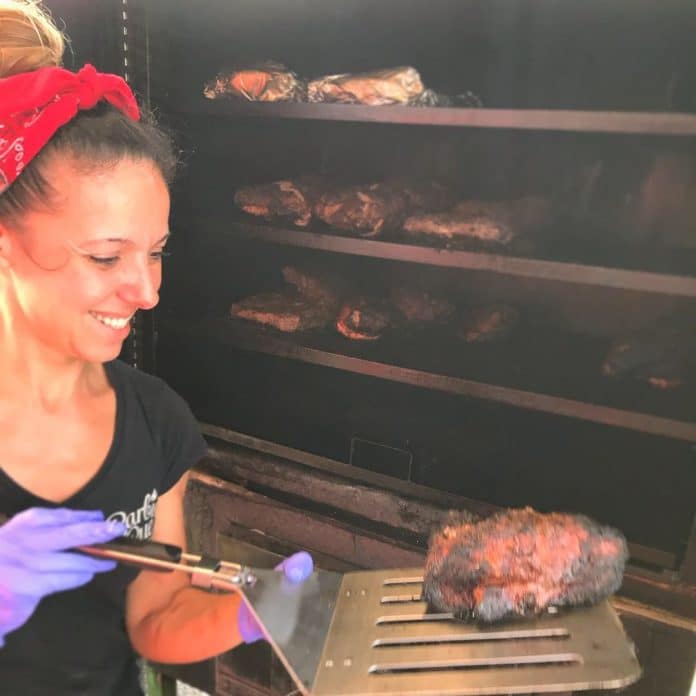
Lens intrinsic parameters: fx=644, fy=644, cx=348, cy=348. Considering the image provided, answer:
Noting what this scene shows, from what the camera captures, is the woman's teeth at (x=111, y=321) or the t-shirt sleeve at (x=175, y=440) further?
the t-shirt sleeve at (x=175, y=440)

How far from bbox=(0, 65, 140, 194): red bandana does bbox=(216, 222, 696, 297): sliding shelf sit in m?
0.53

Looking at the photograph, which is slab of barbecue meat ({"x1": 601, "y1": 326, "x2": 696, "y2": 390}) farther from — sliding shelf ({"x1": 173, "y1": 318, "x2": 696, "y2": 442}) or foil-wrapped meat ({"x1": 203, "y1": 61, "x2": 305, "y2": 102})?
foil-wrapped meat ({"x1": 203, "y1": 61, "x2": 305, "y2": 102})

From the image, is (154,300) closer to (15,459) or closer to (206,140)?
(15,459)

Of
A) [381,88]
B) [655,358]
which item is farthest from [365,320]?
[655,358]

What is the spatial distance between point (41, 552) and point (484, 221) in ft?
3.16

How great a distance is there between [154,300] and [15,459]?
325mm

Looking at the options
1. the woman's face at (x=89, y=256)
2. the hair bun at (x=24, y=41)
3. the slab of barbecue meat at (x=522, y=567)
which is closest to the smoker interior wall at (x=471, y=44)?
the hair bun at (x=24, y=41)

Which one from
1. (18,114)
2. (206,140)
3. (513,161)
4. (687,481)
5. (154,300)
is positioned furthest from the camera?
(206,140)

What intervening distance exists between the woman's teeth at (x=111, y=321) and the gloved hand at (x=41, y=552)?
26cm

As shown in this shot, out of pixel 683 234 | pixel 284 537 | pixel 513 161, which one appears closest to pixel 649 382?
pixel 683 234

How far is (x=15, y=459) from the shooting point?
0.97 meters

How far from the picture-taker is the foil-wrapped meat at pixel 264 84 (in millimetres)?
1360

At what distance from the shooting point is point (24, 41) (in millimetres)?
876

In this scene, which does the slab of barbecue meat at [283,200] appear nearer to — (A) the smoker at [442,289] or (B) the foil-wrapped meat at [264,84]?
(A) the smoker at [442,289]
